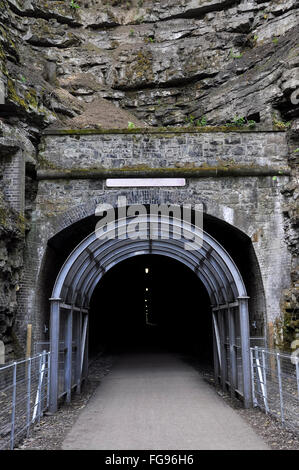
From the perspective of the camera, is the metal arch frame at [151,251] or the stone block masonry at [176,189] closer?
the metal arch frame at [151,251]

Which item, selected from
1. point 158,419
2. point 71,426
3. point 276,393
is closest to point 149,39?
point 276,393

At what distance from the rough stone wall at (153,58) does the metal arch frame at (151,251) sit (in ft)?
15.6

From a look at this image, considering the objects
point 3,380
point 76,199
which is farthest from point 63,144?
point 3,380

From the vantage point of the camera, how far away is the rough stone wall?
14.2m

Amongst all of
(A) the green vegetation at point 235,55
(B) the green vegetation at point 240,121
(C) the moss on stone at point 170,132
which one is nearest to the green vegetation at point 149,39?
(A) the green vegetation at point 235,55

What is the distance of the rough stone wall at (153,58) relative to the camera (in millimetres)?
14172

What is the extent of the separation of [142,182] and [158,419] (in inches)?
256

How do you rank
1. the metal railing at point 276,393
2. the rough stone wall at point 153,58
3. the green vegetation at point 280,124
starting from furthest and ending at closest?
the rough stone wall at point 153,58
the green vegetation at point 280,124
the metal railing at point 276,393

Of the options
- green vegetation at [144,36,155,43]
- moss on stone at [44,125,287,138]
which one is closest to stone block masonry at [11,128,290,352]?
moss on stone at [44,125,287,138]

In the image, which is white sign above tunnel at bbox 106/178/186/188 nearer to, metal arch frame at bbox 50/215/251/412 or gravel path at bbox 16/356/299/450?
metal arch frame at bbox 50/215/251/412

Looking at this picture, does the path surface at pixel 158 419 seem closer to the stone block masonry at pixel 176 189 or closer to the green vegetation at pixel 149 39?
the stone block masonry at pixel 176 189

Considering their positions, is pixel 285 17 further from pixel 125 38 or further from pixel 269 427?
pixel 269 427

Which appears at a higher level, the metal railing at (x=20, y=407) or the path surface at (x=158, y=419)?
the metal railing at (x=20, y=407)
